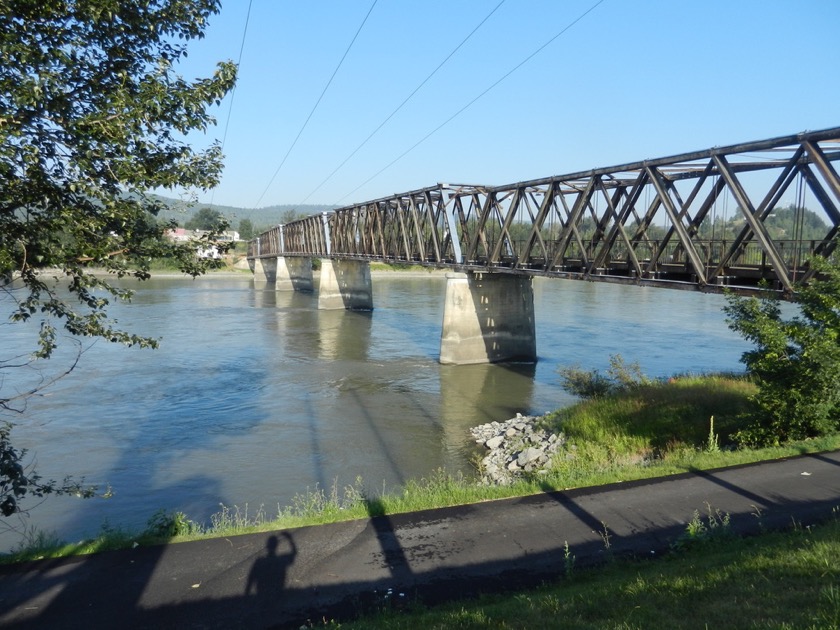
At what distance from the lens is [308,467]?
18609mm

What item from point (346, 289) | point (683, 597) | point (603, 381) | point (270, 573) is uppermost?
point (683, 597)

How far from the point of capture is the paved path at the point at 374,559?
6.81 m

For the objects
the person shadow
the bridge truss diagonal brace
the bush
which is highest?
the bridge truss diagonal brace

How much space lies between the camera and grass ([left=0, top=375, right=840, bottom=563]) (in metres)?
9.23

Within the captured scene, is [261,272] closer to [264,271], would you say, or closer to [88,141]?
[264,271]

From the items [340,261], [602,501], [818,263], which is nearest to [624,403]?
[818,263]

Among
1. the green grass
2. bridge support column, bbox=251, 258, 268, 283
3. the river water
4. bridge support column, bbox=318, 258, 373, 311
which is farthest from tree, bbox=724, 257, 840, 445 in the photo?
bridge support column, bbox=251, 258, 268, 283

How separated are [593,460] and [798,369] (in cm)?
461

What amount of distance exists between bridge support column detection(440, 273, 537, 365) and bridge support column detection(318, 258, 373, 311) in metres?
32.3

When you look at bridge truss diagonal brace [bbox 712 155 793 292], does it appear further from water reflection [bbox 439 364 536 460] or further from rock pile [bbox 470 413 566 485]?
water reflection [bbox 439 364 536 460]

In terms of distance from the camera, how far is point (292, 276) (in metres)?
99.9

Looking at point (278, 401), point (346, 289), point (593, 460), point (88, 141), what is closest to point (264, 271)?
point (346, 289)

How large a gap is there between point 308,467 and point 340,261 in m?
53.9

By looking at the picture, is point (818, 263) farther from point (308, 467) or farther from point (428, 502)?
point (308, 467)
